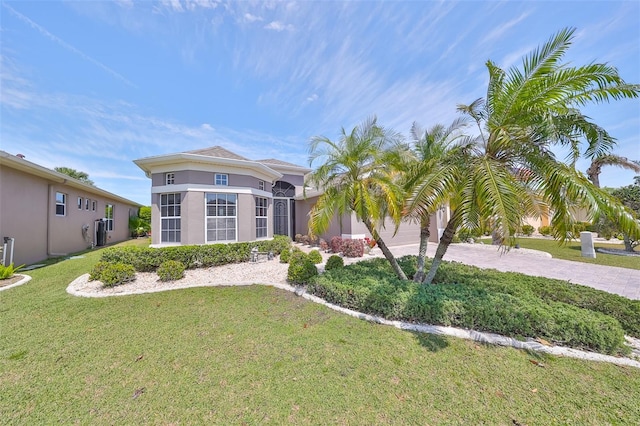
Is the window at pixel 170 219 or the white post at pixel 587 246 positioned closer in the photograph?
the window at pixel 170 219

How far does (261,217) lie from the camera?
1347cm

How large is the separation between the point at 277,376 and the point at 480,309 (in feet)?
13.8

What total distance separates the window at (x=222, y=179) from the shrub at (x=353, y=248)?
23.3 feet

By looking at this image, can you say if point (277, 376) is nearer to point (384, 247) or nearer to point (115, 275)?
point (384, 247)

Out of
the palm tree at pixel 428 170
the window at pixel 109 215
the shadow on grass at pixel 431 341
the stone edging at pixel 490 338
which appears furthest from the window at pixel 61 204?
the shadow on grass at pixel 431 341

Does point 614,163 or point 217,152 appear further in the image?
point 614,163

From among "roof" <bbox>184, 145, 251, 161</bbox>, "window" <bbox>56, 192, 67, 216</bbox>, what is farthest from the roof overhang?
"window" <bbox>56, 192, 67, 216</bbox>

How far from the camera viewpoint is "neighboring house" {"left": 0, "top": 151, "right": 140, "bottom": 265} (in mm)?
9797

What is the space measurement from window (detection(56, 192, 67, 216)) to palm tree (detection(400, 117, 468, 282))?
59.9 ft

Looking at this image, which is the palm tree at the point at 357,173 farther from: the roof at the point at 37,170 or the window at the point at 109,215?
the window at the point at 109,215

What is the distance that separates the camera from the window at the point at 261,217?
43.3 ft

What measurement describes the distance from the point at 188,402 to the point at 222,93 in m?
12.6

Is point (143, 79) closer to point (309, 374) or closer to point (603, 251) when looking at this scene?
point (309, 374)

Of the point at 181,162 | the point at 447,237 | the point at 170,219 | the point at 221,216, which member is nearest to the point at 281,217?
the point at 221,216
